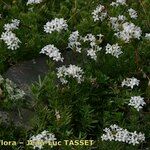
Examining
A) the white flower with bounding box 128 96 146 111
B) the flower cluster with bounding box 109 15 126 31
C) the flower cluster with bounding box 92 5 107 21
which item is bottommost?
the white flower with bounding box 128 96 146 111

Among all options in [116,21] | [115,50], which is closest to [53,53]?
[115,50]

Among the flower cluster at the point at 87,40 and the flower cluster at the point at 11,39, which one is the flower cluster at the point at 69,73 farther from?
the flower cluster at the point at 11,39

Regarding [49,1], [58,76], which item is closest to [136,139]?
[58,76]

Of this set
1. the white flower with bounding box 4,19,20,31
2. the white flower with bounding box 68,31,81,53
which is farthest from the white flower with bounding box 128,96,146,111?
the white flower with bounding box 4,19,20,31

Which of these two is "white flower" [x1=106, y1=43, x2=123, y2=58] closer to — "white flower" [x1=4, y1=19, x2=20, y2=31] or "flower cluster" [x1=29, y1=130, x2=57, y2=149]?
"white flower" [x1=4, y1=19, x2=20, y2=31]

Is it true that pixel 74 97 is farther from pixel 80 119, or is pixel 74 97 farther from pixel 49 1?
pixel 49 1
